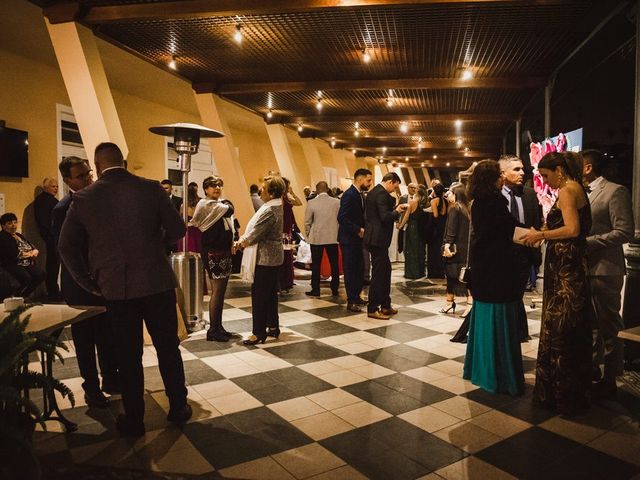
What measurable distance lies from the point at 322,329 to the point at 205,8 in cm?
367

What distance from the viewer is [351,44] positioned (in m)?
6.80

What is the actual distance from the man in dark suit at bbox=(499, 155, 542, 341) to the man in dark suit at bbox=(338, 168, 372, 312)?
5.80 feet

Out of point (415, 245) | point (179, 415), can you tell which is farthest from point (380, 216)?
point (179, 415)

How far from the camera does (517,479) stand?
2381mm

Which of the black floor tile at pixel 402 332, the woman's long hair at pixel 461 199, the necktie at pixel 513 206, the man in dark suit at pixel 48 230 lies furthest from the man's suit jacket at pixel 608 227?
the man in dark suit at pixel 48 230

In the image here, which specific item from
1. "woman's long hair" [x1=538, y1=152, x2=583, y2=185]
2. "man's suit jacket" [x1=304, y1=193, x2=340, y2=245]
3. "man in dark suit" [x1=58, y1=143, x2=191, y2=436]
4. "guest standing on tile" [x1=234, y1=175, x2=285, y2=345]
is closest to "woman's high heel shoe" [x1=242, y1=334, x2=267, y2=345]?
"guest standing on tile" [x1=234, y1=175, x2=285, y2=345]

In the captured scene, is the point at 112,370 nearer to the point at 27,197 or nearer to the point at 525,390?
the point at 525,390

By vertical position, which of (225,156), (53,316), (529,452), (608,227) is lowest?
(529,452)

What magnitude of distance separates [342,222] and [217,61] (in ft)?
11.1

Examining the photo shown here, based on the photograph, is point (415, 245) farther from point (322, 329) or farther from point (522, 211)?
point (322, 329)

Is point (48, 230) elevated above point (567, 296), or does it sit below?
above

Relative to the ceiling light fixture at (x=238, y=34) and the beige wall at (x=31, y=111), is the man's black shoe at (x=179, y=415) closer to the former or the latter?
the ceiling light fixture at (x=238, y=34)

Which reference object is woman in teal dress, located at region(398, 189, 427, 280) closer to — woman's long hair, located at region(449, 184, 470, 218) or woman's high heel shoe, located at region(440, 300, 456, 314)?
woman's high heel shoe, located at region(440, 300, 456, 314)

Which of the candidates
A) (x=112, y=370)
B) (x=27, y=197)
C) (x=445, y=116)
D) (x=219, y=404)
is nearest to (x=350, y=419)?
(x=219, y=404)
